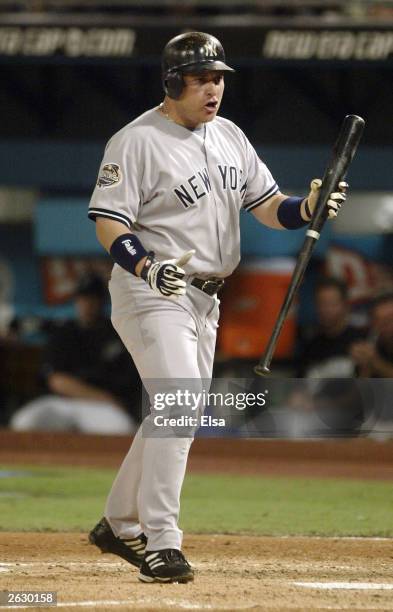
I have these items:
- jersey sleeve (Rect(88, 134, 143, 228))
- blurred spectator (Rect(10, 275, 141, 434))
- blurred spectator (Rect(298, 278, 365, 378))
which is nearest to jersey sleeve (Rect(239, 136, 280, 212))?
jersey sleeve (Rect(88, 134, 143, 228))

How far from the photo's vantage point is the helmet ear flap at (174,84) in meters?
3.80

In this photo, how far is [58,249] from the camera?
973 centimetres

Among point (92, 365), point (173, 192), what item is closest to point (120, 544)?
point (173, 192)

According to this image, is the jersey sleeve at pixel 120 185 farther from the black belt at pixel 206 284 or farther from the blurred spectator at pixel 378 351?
the blurred spectator at pixel 378 351

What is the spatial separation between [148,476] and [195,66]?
4.22ft

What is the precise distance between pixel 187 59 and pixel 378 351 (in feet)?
14.9

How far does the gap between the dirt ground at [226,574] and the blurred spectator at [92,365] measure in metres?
3.44

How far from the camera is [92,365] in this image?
8.47m

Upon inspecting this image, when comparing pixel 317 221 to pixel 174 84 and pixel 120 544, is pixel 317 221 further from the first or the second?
pixel 120 544

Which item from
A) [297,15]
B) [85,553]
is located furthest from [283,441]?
[85,553]

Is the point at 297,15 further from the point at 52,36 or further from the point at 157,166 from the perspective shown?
the point at 157,166

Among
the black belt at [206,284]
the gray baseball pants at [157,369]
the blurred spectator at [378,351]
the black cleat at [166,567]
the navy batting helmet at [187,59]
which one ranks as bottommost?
the blurred spectator at [378,351]

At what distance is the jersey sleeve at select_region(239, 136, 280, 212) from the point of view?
4.11 metres
